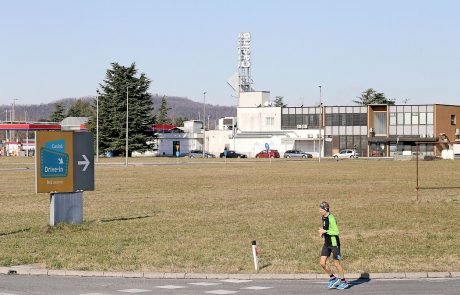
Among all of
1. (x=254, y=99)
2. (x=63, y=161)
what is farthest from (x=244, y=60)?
(x=63, y=161)

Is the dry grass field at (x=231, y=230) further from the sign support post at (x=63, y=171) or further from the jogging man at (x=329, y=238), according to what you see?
the jogging man at (x=329, y=238)

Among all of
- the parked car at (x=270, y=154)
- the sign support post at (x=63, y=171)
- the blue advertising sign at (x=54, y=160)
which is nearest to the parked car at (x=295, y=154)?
the parked car at (x=270, y=154)

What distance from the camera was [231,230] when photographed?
1001 inches

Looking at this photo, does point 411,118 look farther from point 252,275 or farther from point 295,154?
point 252,275

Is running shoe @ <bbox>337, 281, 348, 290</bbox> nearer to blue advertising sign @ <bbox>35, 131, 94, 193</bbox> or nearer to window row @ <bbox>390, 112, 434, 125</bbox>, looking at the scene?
blue advertising sign @ <bbox>35, 131, 94, 193</bbox>

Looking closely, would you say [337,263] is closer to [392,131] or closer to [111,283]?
[111,283]

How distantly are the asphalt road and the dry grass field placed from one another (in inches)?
47.7

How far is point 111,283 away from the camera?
1636 cm

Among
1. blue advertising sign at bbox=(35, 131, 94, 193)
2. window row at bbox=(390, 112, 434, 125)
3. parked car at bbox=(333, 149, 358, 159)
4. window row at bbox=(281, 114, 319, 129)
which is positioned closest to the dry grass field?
blue advertising sign at bbox=(35, 131, 94, 193)

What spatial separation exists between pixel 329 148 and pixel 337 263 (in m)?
126

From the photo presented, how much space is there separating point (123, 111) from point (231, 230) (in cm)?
11099

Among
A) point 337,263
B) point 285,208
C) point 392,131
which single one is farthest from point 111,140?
point 337,263

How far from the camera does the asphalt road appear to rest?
49.7 feet

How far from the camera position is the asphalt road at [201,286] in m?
15.1
